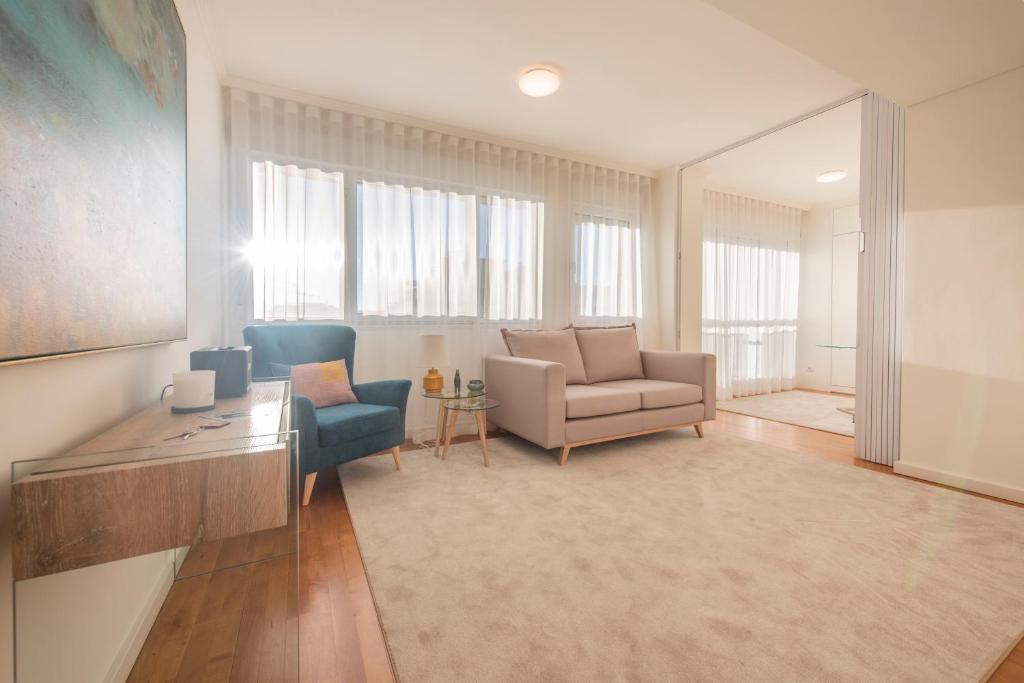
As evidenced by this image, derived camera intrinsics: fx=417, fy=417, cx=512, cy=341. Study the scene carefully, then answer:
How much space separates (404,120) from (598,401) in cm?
274

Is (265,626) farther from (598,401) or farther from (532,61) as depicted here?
(532,61)

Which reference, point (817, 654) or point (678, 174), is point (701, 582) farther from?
point (678, 174)

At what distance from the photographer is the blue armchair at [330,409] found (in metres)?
2.19

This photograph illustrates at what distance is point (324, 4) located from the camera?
2.23 meters

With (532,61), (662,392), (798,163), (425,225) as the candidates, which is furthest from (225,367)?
(798,163)

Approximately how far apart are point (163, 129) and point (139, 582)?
1.49 m

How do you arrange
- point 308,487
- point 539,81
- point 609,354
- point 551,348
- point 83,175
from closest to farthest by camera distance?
point 83,175
point 308,487
point 539,81
point 551,348
point 609,354

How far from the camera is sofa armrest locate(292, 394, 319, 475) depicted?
83.0 inches

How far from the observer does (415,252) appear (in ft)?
11.4

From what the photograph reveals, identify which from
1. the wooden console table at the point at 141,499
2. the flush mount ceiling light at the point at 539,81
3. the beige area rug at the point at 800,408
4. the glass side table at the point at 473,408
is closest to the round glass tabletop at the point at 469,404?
the glass side table at the point at 473,408

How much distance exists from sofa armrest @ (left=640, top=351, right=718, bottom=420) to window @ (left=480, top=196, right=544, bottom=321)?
1221mm

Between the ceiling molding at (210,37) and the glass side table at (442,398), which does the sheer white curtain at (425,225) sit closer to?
the ceiling molding at (210,37)

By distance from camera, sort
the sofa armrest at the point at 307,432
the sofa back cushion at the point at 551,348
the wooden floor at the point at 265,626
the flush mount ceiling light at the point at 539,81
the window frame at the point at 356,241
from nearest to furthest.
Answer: the wooden floor at the point at 265,626 → the sofa armrest at the point at 307,432 → the flush mount ceiling light at the point at 539,81 → the window frame at the point at 356,241 → the sofa back cushion at the point at 551,348

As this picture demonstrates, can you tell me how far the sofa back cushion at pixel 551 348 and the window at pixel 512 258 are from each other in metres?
0.40
